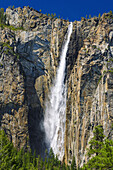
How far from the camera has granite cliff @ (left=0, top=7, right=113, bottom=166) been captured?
192 ft

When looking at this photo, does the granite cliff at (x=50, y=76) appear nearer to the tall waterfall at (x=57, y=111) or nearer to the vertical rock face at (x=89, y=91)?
the vertical rock face at (x=89, y=91)

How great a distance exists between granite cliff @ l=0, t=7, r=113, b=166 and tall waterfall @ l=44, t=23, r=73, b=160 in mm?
1603

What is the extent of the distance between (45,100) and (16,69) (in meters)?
13.4

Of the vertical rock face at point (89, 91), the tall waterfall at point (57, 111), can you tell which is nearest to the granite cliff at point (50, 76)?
the vertical rock face at point (89, 91)

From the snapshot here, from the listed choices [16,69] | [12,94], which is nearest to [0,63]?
[16,69]

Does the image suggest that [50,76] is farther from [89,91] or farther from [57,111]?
[89,91]

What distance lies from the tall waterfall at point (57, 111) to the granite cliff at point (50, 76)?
63.1 inches

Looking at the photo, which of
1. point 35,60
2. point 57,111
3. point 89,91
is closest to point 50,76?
point 35,60

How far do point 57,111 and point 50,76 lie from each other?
11.4 meters

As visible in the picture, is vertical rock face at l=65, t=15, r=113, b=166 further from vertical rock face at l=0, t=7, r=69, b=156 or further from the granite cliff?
vertical rock face at l=0, t=7, r=69, b=156

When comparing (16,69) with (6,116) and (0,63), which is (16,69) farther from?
(6,116)

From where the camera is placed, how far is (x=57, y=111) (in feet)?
226

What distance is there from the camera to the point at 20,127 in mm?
63719

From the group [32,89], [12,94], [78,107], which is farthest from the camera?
[32,89]
